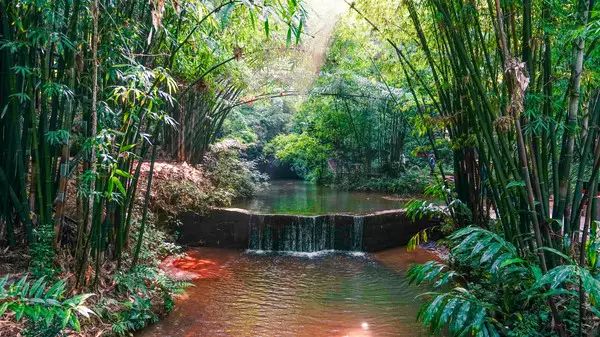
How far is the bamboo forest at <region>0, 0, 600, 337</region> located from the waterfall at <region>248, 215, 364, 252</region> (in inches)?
1.1

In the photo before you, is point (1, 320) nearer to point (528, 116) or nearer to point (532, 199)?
point (532, 199)

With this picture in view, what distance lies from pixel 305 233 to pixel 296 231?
14 cm

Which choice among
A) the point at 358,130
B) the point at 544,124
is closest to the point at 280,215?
the point at 544,124

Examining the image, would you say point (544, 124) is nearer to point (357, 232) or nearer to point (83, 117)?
point (83, 117)

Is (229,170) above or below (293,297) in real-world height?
above

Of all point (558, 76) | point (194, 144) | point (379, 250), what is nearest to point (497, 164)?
point (558, 76)

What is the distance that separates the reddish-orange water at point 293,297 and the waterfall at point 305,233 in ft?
1.41

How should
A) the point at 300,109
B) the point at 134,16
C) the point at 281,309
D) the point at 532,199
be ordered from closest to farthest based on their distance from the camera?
1. the point at 532,199
2. the point at 134,16
3. the point at 281,309
4. the point at 300,109

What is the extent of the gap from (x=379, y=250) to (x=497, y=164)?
4153mm

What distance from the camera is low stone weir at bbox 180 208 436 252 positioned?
6.06 metres

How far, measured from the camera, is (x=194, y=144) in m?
7.86

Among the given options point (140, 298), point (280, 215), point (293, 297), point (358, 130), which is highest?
point (358, 130)

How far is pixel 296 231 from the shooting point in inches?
247

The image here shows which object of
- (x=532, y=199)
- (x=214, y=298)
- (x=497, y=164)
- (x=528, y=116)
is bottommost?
(x=214, y=298)
